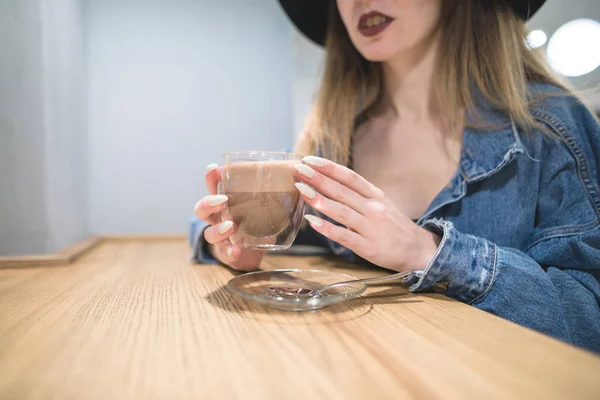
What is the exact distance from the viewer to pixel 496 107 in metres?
1.08

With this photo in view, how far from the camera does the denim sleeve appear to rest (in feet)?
2.37

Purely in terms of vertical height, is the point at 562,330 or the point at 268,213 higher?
the point at 268,213

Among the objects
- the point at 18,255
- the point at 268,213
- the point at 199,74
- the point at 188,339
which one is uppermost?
the point at 199,74

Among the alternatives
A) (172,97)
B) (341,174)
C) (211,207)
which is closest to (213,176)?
(211,207)

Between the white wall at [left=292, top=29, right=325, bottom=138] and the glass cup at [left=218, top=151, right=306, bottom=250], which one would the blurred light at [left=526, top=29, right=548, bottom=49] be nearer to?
the glass cup at [left=218, top=151, right=306, bottom=250]

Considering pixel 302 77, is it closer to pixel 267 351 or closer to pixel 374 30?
pixel 374 30

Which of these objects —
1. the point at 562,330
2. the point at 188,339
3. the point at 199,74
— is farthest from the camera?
the point at 199,74

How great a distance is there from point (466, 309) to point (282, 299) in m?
0.29

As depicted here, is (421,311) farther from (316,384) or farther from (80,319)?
(80,319)

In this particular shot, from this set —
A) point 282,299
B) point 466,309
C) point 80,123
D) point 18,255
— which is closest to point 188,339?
point 282,299

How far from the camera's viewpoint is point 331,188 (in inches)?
28.1

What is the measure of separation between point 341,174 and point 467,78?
65cm

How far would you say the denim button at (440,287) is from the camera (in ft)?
2.46

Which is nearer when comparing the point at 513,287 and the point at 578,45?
the point at 513,287
